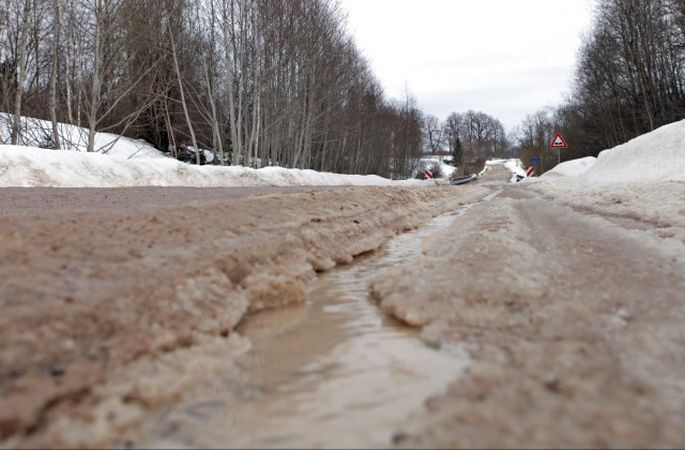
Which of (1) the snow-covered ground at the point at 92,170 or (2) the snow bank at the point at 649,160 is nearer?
(1) the snow-covered ground at the point at 92,170

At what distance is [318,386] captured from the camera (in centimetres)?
169

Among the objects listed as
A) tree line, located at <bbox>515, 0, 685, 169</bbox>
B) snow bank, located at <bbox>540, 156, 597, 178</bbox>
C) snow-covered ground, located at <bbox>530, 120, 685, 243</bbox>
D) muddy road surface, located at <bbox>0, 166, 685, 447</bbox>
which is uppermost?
tree line, located at <bbox>515, 0, 685, 169</bbox>

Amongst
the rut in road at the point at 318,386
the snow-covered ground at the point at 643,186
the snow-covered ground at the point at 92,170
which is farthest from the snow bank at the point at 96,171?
the snow-covered ground at the point at 643,186

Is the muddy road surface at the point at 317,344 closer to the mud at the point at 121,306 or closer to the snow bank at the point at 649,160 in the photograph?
the mud at the point at 121,306

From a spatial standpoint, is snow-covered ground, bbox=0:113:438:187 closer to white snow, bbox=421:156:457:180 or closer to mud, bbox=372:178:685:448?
mud, bbox=372:178:685:448

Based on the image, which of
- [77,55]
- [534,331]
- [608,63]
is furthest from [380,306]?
[608,63]

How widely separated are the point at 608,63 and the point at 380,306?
39.8 m

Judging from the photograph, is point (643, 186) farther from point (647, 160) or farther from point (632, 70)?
point (632, 70)

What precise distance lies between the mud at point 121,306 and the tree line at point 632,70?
101ft

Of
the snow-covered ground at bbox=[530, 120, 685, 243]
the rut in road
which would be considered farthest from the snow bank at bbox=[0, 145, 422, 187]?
the snow-covered ground at bbox=[530, 120, 685, 243]

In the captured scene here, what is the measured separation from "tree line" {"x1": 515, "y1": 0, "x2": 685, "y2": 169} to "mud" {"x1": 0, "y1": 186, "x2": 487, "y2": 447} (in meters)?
30.8

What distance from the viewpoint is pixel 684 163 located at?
11.7m

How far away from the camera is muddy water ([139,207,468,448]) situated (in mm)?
1354

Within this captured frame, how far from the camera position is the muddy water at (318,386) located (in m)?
1.35
